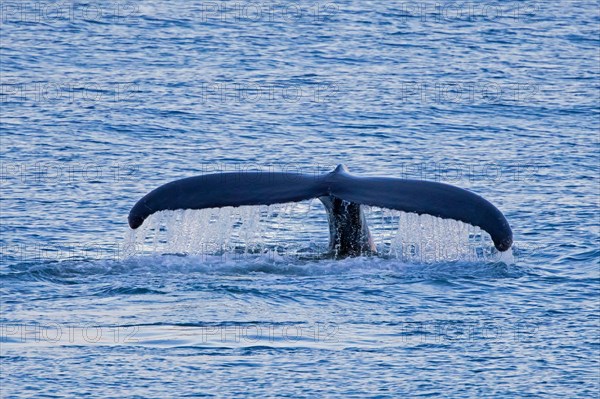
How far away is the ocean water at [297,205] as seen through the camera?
11625 millimetres

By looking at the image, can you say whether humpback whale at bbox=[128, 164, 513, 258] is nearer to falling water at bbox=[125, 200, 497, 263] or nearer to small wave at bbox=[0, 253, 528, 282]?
falling water at bbox=[125, 200, 497, 263]

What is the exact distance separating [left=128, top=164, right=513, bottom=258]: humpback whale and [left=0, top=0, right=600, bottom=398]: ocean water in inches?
9.8

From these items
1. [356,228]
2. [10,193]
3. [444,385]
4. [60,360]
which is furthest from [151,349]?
[10,193]

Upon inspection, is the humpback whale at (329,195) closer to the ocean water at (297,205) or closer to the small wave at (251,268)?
the ocean water at (297,205)

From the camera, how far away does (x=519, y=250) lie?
1520 cm

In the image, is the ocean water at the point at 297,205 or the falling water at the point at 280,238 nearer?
the ocean water at the point at 297,205

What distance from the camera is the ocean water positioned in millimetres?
11625

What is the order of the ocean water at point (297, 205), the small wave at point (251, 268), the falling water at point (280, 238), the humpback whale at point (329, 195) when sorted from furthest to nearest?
1. the small wave at point (251, 268)
2. the falling water at point (280, 238)
3. the humpback whale at point (329, 195)
4. the ocean water at point (297, 205)

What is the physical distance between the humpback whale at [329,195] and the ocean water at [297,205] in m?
0.25

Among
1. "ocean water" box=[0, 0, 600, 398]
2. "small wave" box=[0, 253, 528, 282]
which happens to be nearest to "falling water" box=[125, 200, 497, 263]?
"ocean water" box=[0, 0, 600, 398]

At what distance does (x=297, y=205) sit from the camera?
17484 millimetres

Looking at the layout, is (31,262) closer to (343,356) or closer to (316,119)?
(343,356)

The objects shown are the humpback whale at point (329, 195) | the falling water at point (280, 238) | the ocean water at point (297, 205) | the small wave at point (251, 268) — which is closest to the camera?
the ocean water at point (297, 205)

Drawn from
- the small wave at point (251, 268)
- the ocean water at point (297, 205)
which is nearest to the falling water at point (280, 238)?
the ocean water at point (297, 205)
